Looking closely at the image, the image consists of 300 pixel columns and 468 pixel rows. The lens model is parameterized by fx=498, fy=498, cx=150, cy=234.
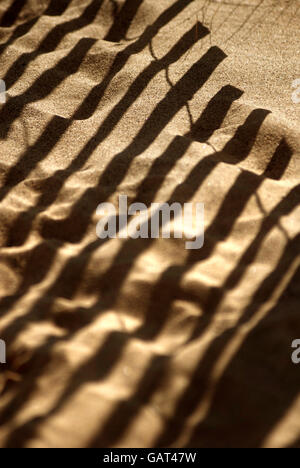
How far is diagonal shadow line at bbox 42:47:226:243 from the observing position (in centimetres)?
206

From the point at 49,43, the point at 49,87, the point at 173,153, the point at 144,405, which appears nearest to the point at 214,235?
the point at 173,153

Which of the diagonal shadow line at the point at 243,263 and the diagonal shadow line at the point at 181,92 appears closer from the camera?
the diagonal shadow line at the point at 243,263

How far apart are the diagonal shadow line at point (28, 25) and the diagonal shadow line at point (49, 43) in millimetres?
140

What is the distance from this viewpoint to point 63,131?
8.09ft

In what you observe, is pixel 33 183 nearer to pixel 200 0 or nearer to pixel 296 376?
pixel 296 376

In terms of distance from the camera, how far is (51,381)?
160 cm

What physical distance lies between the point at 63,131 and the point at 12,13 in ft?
3.85

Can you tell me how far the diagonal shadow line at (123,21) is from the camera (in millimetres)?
2984

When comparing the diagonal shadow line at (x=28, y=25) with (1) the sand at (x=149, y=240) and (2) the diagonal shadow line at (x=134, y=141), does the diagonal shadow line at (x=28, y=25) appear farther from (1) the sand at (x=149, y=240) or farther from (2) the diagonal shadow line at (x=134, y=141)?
(2) the diagonal shadow line at (x=134, y=141)

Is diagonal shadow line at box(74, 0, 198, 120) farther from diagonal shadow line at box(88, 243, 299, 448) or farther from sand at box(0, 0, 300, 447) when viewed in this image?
diagonal shadow line at box(88, 243, 299, 448)

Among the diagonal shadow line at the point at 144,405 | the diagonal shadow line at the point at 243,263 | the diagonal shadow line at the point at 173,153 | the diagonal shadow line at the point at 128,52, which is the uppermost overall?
the diagonal shadow line at the point at 128,52

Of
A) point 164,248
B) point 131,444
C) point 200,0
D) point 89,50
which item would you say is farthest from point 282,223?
point 200,0

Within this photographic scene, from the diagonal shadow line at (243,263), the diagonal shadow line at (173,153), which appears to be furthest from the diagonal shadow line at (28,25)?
the diagonal shadow line at (243,263)

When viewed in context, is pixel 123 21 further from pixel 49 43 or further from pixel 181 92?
pixel 181 92
